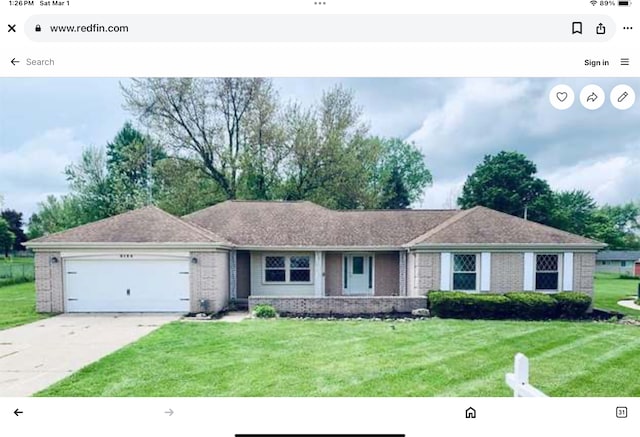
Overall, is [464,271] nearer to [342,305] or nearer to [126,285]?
[342,305]

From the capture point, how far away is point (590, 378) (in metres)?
3.98

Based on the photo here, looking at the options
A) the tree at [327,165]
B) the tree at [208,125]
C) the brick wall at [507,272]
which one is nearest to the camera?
the brick wall at [507,272]

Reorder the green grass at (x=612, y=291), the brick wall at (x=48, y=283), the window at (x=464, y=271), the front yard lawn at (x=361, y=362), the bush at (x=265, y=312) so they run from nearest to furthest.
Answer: the front yard lawn at (x=361, y=362) → the bush at (x=265, y=312) → the brick wall at (x=48, y=283) → the window at (x=464, y=271) → the green grass at (x=612, y=291)

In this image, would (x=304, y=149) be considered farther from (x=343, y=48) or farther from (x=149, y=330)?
(x=343, y=48)

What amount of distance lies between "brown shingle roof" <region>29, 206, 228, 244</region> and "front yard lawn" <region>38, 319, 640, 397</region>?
2685 mm

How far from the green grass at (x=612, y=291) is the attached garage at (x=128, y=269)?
1045 cm

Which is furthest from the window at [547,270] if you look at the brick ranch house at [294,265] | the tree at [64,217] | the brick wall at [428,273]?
the tree at [64,217]

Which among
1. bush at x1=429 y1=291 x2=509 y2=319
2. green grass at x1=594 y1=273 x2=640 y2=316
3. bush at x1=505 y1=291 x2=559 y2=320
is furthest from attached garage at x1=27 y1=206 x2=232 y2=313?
Answer: green grass at x1=594 y1=273 x2=640 y2=316

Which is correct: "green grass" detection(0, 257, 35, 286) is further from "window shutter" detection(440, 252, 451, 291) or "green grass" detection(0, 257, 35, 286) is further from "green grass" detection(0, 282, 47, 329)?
"window shutter" detection(440, 252, 451, 291)

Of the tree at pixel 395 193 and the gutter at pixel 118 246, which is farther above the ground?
the tree at pixel 395 193

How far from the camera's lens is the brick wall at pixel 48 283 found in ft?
27.7

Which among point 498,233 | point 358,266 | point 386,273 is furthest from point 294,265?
point 498,233

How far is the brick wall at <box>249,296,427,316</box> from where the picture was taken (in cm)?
852

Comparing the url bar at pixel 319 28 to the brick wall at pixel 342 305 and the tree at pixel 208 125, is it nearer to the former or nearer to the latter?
the brick wall at pixel 342 305
